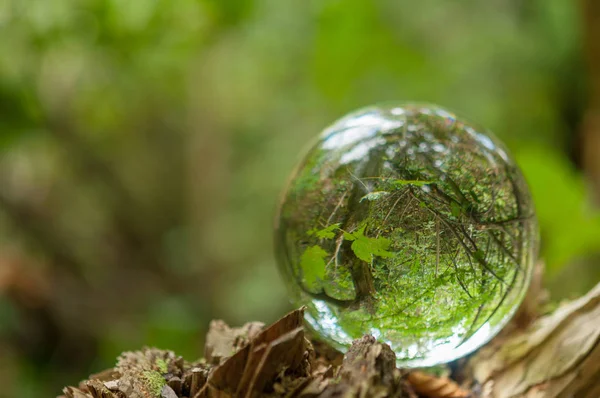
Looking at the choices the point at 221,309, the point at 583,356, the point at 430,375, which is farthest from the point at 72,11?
the point at 583,356

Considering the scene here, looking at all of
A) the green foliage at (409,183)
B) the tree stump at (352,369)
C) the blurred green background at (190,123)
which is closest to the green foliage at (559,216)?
the blurred green background at (190,123)

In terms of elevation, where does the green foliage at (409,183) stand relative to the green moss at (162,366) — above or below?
below

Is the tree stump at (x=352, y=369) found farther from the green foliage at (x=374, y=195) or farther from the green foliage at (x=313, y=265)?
the green foliage at (x=374, y=195)

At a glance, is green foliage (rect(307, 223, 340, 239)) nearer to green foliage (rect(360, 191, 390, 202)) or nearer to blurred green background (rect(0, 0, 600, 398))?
green foliage (rect(360, 191, 390, 202))

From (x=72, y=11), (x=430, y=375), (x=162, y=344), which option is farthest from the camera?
(x=162, y=344)

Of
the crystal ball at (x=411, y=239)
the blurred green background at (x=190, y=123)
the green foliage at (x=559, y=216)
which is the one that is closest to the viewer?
the crystal ball at (x=411, y=239)

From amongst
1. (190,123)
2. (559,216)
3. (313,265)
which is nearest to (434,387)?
(313,265)

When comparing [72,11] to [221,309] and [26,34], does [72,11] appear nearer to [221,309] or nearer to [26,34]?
[26,34]
